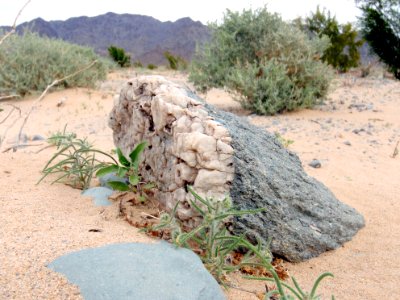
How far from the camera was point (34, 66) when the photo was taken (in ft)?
29.5

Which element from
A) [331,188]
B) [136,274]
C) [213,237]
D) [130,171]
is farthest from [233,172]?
[331,188]

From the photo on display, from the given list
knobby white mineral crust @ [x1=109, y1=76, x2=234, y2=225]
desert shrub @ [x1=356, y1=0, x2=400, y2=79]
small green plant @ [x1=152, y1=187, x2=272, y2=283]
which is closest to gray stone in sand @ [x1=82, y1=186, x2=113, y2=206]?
knobby white mineral crust @ [x1=109, y1=76, x2=234, y2=225]

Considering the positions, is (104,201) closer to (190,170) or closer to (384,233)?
(190,170)

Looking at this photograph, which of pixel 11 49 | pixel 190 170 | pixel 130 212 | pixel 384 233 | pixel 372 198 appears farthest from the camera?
pixel 11 49

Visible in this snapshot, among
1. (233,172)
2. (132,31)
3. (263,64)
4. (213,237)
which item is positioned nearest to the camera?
(213,237)

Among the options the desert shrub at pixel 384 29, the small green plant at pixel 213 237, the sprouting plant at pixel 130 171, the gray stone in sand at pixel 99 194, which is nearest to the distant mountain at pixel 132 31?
the desert shrub at pixel 384 29

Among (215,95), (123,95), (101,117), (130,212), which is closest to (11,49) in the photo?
(101,117)

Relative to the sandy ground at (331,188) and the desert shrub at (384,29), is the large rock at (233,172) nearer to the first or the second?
the sandy ground at (331,188)

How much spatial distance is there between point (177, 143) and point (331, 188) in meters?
1.74

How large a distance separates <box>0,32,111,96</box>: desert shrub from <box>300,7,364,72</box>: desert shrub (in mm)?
9282

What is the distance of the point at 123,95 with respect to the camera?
9.06ft

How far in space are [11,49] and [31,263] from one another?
9.02 m

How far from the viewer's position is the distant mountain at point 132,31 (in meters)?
39.8

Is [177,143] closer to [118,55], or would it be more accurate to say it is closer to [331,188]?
[331,188]
